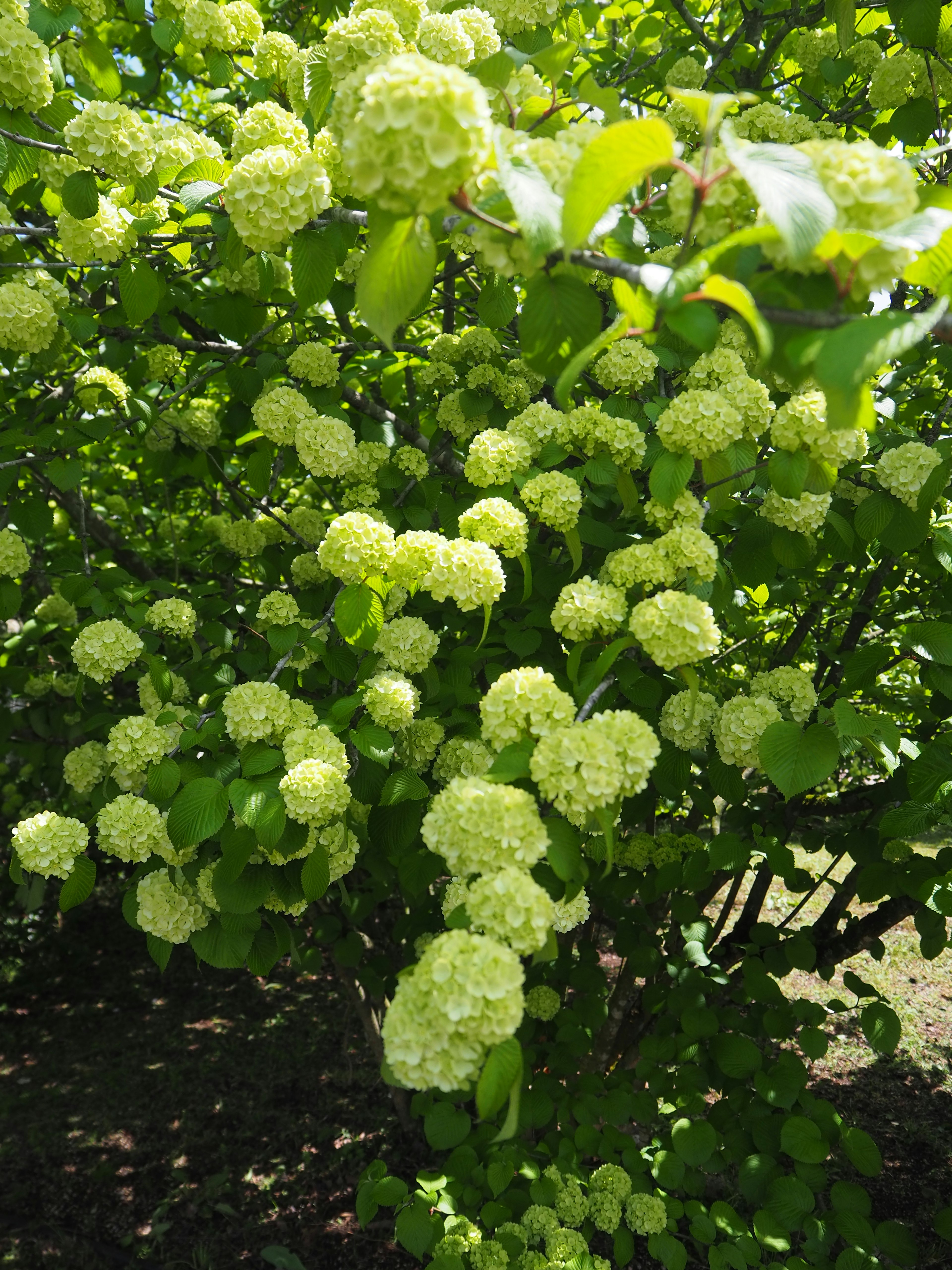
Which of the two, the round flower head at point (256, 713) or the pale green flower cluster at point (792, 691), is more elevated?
the pale green flower cluster at point (792, 691)

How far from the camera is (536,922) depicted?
144 cm

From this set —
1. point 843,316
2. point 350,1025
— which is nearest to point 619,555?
point 843,316

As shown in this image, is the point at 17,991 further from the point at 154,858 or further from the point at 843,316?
the point at 843,316

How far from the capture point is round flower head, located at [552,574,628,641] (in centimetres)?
204

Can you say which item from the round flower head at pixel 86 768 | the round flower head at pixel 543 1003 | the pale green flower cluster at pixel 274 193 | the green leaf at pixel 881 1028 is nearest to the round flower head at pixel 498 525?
the pale green flower cluster at pixel 274 193

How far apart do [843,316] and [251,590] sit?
140 inches

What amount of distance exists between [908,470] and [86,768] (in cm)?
364

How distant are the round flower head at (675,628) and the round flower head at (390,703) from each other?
80 centimetres

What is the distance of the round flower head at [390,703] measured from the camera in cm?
241

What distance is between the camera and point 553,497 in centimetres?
237

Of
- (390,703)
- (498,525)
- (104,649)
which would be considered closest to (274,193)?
(498,525)

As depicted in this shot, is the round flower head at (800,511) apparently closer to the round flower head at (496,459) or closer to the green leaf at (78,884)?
the round flower head at (496,459)

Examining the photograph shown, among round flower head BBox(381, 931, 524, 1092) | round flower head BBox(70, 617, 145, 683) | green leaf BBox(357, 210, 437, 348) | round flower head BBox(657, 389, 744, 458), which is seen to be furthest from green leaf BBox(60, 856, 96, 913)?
round flower head BBox(657, 389, 744, 458)

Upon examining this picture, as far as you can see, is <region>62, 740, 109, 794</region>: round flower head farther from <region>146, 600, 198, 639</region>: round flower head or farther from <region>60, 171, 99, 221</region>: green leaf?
<region>60, 171, 99, 221</region>: green leaf
